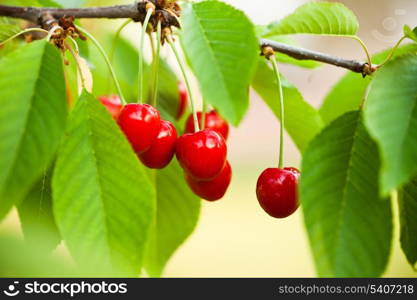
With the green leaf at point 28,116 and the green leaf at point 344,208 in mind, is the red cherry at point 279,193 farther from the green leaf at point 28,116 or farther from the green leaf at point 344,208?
the green leaf at point 28,116

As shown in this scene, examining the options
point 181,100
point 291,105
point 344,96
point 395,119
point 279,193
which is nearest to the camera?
point 395,119

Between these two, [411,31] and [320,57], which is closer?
[411,31]

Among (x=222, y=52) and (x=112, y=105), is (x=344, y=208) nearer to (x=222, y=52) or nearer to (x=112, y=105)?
(x=222, y=52)

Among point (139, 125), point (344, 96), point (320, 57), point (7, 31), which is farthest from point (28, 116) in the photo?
point (344, 96)

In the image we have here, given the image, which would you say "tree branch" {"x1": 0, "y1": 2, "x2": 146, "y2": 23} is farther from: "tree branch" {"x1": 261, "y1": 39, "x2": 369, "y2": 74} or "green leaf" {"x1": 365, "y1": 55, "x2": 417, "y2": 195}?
"green leaf" {"x1": 365, "y1": 55, "x2": 417, "y2": 195}

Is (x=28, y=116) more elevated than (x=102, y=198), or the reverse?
(x=28, y=116)

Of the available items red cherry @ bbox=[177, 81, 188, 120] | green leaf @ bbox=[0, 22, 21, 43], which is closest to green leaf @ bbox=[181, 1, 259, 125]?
green leaf @ bbox=[0, 22, 21, 43]
